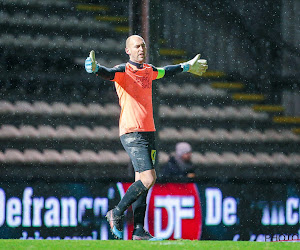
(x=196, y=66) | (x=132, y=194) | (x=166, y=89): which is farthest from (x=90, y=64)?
(x=166, y=89)

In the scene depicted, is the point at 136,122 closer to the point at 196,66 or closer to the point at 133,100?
the point at 133,100

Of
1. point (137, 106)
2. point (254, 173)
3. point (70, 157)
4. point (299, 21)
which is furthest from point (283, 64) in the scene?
point (137, 106)

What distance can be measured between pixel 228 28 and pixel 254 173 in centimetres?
234

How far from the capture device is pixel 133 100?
5449mm

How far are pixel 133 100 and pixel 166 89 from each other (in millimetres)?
6041

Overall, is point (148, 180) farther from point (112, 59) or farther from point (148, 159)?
point (112, 59)

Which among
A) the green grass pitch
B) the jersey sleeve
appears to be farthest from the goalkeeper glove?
the green grass pitch

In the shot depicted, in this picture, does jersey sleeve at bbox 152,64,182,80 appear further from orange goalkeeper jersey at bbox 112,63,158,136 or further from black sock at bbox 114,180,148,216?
black sock at bbox 114,180,148,216

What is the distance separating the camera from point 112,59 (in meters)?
11.2

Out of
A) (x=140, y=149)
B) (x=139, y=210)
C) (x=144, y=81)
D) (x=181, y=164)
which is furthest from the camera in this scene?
(x=181, y=164)

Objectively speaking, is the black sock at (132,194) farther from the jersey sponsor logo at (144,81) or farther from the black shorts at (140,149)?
the jersey sponsor logo at (144,81)

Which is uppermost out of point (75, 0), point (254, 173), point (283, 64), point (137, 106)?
point (75, 0)

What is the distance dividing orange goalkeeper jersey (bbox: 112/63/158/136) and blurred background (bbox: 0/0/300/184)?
14.6ft

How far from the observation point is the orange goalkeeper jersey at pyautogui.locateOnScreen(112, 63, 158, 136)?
543cm
